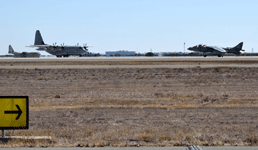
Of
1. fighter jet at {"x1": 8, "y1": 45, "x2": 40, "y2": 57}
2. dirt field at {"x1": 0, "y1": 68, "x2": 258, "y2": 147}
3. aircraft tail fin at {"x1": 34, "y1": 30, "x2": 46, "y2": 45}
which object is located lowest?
dirt field at {"x1": 0, "y1": 68, "x2": 258, "y2": 147}

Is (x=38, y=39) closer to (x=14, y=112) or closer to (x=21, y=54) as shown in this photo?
→ (x=21, y=54)

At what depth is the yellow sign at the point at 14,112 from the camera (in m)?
7.86

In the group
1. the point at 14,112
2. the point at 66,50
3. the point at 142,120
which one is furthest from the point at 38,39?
the point at 14,112

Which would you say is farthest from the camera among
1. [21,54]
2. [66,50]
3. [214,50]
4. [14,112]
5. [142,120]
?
[21,54]

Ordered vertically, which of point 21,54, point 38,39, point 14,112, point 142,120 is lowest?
point 142,120

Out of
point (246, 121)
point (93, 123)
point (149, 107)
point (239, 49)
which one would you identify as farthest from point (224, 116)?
point (239, 49)

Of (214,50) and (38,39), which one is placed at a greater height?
(38,39)

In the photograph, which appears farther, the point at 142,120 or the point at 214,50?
the point at 214,50

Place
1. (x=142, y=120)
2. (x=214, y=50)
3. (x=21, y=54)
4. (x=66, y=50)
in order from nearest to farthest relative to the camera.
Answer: (x=142, y=120) < (x=214, y=50) < (x=66, y=50) < (x=21, y=54)

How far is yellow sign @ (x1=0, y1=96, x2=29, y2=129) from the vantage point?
7.86 meters

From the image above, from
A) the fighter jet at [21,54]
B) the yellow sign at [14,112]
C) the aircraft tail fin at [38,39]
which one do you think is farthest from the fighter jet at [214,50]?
the yellow sign at [14,112]

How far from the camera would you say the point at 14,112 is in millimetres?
7906

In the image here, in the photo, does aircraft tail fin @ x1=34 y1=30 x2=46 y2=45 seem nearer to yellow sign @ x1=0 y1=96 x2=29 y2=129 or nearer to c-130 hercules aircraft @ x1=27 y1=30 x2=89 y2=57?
c-130 hercules aircraft @ x1=27 y1=30 x2=89 y2=57

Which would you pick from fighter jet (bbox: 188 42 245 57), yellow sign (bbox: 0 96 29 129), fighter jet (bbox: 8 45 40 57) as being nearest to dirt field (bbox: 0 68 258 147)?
yellow sign (bbox: 0 96 29 129)
